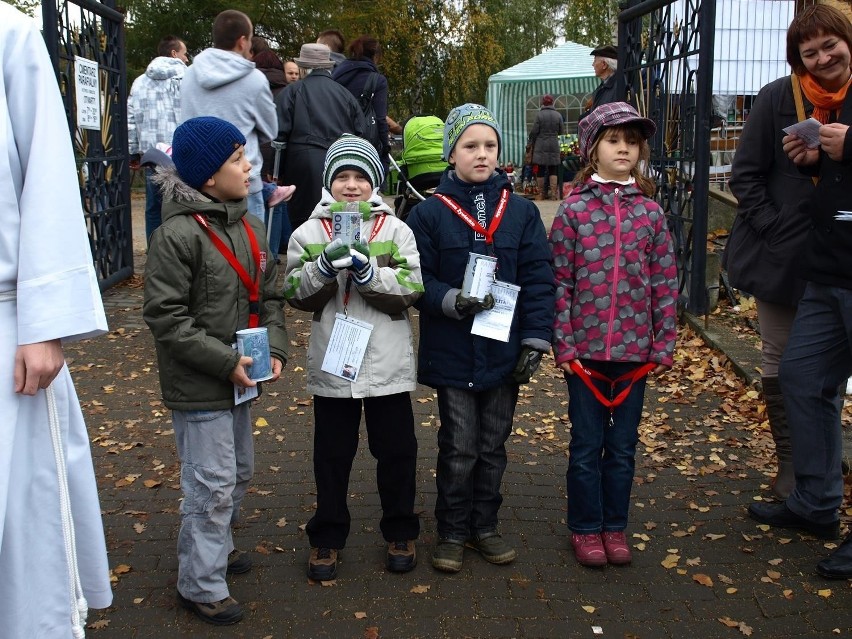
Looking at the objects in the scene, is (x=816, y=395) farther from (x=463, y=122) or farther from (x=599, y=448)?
(x=463, y=122)

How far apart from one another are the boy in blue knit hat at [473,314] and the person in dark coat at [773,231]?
1187mm

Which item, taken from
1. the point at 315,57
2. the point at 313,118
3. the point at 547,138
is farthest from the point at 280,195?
the point at 547,138

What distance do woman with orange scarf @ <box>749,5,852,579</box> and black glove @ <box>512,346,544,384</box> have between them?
3.71 ft

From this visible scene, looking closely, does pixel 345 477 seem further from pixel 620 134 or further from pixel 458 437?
pixel 620 134

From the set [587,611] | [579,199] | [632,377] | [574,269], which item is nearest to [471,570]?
[587,611]

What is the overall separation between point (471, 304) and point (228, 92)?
4.37 metres

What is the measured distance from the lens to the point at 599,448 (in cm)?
428

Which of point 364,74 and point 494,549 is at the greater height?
point 364,74

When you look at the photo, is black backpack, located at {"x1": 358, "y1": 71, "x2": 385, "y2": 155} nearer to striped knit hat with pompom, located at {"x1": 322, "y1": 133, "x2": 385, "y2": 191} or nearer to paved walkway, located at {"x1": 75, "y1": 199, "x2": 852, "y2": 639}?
paved walkway, located at {"x1": 75, "y1": 199, "x2": 852, "y2": 639}

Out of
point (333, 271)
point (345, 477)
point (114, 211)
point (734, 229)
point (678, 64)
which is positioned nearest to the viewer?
point (333, 271)

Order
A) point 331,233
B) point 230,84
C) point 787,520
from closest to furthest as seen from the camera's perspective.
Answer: point 331,233 < point 787,520 < point 230,84

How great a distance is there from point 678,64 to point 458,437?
5253mm

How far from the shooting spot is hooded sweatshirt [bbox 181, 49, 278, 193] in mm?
7508

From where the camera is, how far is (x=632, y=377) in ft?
13.8
